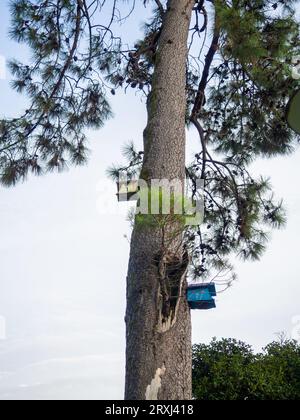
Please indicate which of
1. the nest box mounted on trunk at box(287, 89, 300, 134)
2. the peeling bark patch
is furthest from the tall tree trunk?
the nest box mounted on trunk at box(287, 89, 300, 134)

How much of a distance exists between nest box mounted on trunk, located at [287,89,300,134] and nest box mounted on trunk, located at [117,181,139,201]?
946mm

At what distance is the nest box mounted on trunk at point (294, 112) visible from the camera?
9.02 feet

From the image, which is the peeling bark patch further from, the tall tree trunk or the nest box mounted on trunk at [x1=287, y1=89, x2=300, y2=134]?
the nest box mounted on trunk at [x1=287, y1=89, x2=300, y2=134]

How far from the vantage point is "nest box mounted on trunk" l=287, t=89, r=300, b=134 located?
2750mm

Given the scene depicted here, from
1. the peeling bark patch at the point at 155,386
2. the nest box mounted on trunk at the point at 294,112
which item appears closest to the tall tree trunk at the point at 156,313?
the peeling bark patch at the point at 155,386

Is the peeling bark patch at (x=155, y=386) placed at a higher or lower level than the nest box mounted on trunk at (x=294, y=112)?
lower

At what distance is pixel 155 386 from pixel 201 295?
21.4 inches

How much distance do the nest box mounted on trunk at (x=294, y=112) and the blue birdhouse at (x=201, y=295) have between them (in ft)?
3.32

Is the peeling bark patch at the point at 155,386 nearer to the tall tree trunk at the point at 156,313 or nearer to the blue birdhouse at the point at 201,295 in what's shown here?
the tall tree trunk at the point at 156,313

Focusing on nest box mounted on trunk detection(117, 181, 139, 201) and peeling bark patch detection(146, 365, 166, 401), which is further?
nest box mounted on trunk detection(117, 181, 139, 201)

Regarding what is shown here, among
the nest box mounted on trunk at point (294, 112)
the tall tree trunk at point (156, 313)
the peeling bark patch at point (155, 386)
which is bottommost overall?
the peeling bark patch at point (155, 386)

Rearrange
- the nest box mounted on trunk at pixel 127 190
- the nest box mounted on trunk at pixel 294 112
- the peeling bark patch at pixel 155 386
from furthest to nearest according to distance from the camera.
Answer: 1. the nest box mounted on trunk at pixel 127 190
2. the nest box mounted on trunk at pixel 294 112
3. the peeling bark patch at pixel 155 386

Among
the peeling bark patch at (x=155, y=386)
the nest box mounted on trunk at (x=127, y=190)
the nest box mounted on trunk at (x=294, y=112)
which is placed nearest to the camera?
the peeling bark patch at (x=155, y=386)

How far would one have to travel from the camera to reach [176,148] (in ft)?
10.9
